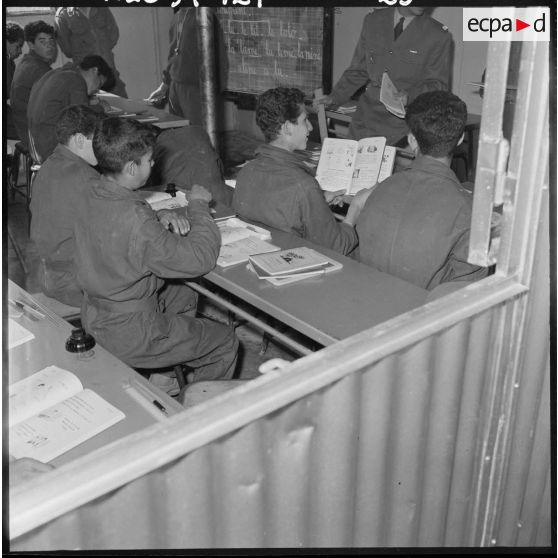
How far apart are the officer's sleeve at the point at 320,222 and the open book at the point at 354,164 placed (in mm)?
615

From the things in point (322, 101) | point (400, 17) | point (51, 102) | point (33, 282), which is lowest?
point (33, 282)

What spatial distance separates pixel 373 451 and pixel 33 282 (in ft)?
13.3

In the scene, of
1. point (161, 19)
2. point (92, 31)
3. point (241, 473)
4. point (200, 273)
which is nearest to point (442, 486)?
point (241, 473)

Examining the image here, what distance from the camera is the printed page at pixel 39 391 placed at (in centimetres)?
188

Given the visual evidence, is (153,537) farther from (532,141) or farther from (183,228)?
(183,228)

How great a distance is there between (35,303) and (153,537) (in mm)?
1615

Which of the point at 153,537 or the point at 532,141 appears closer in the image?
the point at 153,537

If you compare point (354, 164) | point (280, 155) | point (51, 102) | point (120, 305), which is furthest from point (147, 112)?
point (120, 305)

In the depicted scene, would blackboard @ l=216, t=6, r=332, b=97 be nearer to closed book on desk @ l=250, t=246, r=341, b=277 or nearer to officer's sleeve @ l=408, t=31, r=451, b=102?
officer's sleeve @ l=408, t=31, r=451, b=102

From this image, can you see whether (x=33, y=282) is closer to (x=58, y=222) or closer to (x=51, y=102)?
(x=51, y=102)

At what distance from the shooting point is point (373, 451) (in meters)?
1.59

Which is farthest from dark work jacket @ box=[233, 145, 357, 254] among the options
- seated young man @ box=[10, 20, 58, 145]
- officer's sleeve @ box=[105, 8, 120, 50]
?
officer's sleeve @ box=[105, 8, 120, 50]

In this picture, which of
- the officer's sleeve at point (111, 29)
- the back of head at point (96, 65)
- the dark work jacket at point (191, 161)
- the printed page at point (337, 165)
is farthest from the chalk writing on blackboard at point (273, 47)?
the printed page at point (337, 165)

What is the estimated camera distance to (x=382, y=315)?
2.50 m
